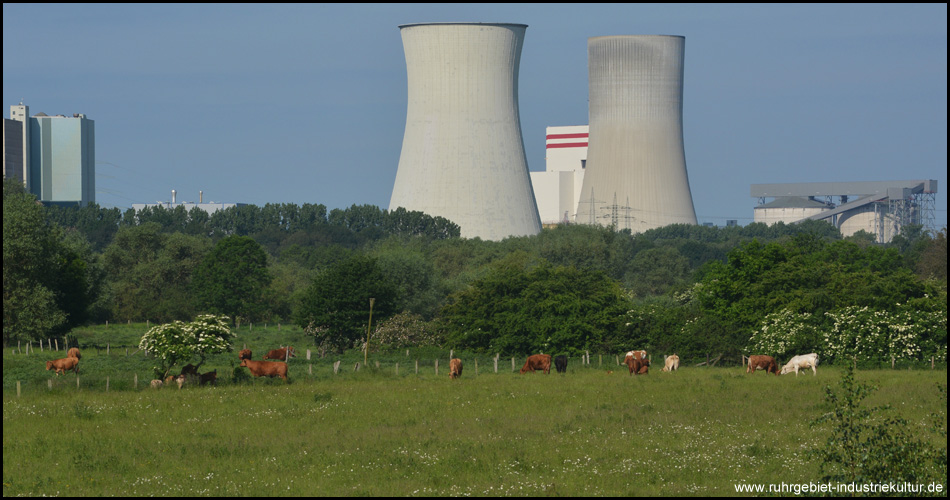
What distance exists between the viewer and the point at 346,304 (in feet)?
123

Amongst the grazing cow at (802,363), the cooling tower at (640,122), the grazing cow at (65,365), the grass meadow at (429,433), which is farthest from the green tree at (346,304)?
the cooling tower at (640,122)

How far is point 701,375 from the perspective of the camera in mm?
24250

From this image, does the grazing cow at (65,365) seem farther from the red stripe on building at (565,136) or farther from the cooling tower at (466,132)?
the red stripe on building at (565,136)

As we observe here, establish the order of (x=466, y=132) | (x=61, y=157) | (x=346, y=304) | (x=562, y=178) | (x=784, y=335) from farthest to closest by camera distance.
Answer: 1. (x=61, y=157)
2. (x=562, y=178)
3. (x=466, y=132)
4. (x=346, y=304)
5. (x=784, y=335)

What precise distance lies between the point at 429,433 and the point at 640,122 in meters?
68.1

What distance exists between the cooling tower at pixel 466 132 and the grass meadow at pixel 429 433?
128 ft

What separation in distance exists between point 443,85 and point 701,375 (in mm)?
41099

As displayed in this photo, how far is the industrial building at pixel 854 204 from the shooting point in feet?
425

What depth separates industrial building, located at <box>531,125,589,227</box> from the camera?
119312 millimetres

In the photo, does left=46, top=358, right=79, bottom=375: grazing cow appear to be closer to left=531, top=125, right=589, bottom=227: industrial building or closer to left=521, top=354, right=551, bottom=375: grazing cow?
left=521, top=354, right=551, bottom=375: grazing cow

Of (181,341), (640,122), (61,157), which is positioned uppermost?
(61,157)

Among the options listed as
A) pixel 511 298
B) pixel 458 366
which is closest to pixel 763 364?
pixel 458 366

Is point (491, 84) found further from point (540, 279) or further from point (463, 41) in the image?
point (540, 279)

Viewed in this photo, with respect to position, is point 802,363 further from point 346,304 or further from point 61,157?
point 61,157
